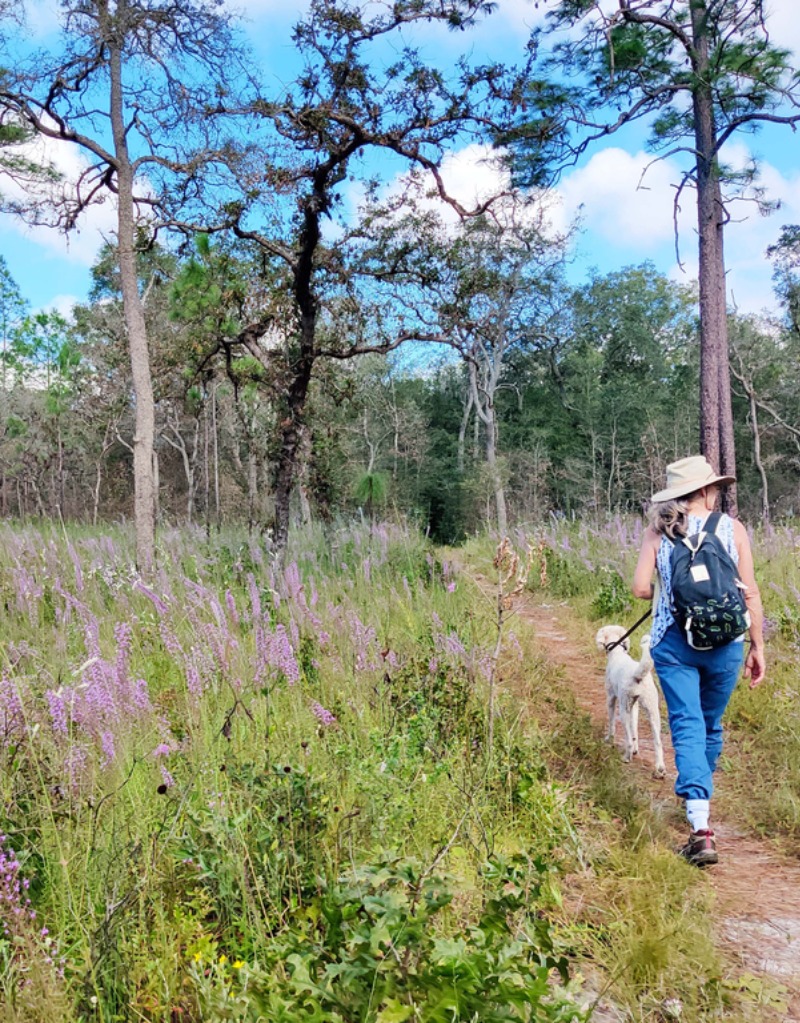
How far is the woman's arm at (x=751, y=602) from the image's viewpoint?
3.35 meters

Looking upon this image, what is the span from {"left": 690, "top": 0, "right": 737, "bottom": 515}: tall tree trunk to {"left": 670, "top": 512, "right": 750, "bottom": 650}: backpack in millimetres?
6176

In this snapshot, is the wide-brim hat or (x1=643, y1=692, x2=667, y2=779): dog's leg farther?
(x1=643, y1=692, x2=667, y2=779): dog's leg

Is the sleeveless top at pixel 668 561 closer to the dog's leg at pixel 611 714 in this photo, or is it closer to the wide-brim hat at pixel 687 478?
the wide-brim hat at pixel 687 478

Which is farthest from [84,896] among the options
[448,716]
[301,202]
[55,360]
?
[55,360]

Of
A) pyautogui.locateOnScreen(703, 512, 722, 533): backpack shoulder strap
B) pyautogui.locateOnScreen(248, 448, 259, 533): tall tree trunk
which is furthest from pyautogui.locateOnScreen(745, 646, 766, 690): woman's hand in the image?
pyautogui.locateOnScreen(248, 448, 259, 533): tall tree trunk

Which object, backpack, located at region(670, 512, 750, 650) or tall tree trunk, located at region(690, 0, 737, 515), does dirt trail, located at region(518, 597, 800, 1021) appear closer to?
backpack, located at region(670, 512, 750, 650)

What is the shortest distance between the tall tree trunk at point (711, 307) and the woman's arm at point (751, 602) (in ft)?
19.3

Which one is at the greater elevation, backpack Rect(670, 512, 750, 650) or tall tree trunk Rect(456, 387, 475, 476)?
tall tree trunk Rect(456, 387, 475, 476)

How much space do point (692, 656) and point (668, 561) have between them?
46 cm

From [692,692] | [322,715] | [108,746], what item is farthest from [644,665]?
[108,746]

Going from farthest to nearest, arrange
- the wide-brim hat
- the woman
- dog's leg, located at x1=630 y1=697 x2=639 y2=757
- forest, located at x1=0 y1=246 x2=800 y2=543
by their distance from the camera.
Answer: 1. forest, located at x1=0 y1=246 x2=800 y2=543
2. dog's leg, located at x1=630 y1=697 x2=639 y2=757
3. the wide-brim hat
4. the woman

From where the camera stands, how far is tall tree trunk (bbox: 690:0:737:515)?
8.88 m

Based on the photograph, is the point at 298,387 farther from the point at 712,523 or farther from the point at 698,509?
the point at 712,523

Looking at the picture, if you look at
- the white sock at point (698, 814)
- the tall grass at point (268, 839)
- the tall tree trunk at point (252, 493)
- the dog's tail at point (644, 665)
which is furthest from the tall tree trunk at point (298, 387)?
the white sock at point (698, 814)
